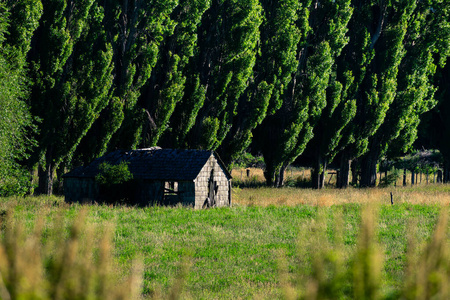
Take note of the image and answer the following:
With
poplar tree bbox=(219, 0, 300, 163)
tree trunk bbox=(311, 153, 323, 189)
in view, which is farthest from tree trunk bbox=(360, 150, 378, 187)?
poplar tree bbox=(219, 0, 300, 163)

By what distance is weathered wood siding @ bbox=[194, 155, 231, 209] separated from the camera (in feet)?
81.6

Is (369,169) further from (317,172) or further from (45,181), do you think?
(45,181)

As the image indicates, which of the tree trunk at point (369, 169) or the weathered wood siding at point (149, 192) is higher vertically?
the tree trunk at point (369, 169)

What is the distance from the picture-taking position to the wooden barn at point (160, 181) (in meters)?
24.8

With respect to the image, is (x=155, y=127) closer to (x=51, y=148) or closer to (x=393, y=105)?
(x=51, y=148)

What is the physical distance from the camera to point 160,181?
82.6ft

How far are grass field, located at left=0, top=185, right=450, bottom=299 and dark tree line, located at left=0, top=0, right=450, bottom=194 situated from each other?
4.33 metres

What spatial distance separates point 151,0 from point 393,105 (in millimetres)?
19142

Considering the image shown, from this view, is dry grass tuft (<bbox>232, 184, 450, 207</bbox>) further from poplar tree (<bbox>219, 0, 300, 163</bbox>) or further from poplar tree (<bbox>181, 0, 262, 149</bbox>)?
poplar tree (<bbox>181, 0, 262, 149</bbox>)

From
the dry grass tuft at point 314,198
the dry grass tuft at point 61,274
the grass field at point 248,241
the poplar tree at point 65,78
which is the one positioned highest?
the poplar tree at point 65,78

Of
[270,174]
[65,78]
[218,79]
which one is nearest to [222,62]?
[218,79]

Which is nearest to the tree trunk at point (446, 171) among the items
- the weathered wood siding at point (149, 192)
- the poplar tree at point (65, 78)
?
the weathered wood siding at point (149, 192)

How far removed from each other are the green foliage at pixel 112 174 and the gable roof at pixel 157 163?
2.13ft

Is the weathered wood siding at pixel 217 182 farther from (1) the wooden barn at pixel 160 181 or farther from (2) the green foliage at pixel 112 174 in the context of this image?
(2) the green foliage at pixel 112 174
